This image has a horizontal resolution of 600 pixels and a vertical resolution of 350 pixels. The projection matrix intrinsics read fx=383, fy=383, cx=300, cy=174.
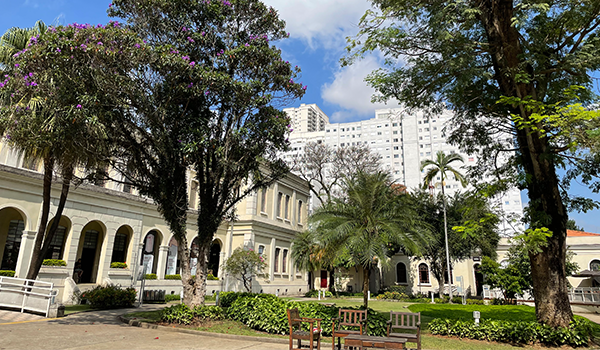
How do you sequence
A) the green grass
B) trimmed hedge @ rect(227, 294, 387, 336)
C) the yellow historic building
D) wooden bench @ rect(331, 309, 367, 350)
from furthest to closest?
the yellow historic building
the green grass
trimmed hedge @ rect(227, 294, 387, 336)
wooden bench @ rect(331, 309, 367, 350)

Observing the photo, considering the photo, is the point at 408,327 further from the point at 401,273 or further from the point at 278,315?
the point at 401,273

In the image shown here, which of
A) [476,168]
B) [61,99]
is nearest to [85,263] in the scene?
[61,99]

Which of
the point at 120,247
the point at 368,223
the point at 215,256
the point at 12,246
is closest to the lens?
the point at 368,223

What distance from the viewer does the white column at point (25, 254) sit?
17391mm

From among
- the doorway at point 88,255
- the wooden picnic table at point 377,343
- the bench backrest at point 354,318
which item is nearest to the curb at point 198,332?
the bench backrest at point 354,318

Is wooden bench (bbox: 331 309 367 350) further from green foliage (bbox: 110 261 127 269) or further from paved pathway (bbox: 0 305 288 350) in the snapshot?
green foliage (bbox: 110 261 127 269)

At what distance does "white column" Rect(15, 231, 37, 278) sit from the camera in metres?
17.4

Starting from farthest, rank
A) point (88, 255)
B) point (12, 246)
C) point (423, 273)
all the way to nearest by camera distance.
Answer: point (423, 273) → point (88, 255) → point (12, 246)

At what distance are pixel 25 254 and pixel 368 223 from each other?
15964 mm

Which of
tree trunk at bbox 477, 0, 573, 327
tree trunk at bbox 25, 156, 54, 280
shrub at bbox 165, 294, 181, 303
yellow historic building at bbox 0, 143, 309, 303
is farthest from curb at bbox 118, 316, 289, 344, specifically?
shrub at bbox 165, 294, 181, 303

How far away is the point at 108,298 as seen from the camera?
1745 cm

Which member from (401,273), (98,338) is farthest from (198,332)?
(401,273)

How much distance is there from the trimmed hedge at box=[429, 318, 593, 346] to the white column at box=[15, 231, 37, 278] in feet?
57.7

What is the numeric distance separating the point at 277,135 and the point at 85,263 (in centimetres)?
1586
